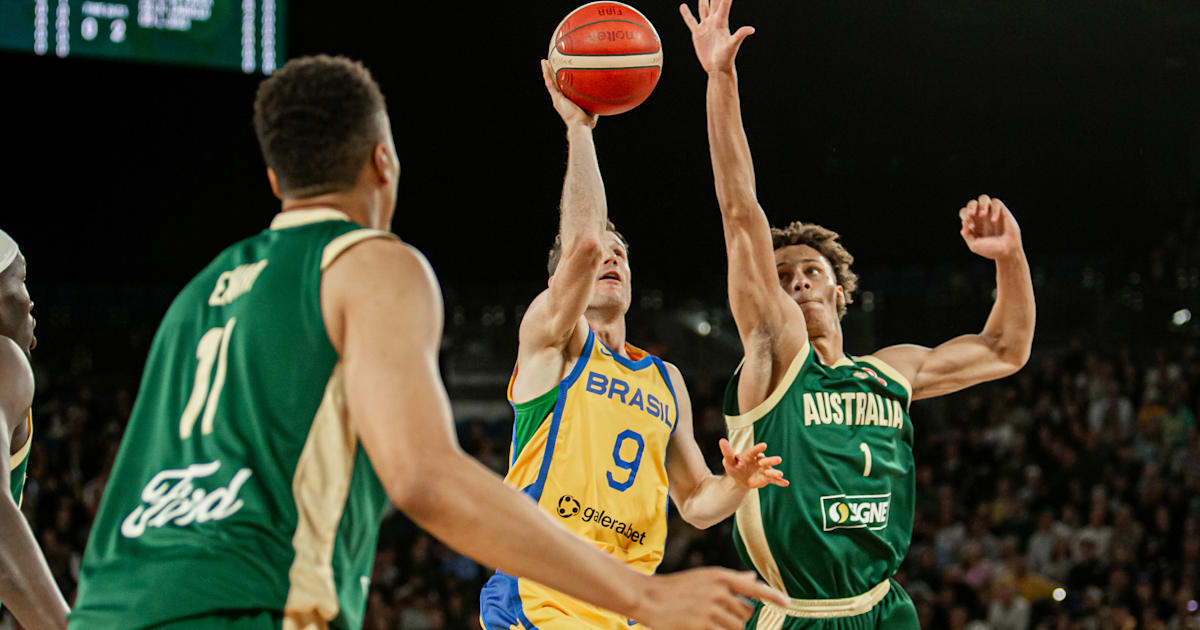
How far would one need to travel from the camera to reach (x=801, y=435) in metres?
4.39

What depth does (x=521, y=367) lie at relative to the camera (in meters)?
4.39

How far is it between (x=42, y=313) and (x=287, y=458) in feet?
45.8

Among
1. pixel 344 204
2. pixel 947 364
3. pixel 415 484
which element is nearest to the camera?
pixel 415 484

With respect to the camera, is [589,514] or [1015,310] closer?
[589,514]

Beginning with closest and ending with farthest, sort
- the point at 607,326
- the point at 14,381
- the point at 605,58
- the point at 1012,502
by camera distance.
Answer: the point at 14,381, the point at 605,58, the point at 607,326, the point at 1012,502

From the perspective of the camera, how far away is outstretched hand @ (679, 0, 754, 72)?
4289 millimetres

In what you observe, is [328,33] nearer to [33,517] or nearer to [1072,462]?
[33,517]

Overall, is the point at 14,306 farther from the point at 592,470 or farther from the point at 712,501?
the point at 712,501

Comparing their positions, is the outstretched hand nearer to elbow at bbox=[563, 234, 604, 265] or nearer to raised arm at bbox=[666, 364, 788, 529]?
elbow at bbox=[563, 234, 604, 265]

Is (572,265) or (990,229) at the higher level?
(990,229)

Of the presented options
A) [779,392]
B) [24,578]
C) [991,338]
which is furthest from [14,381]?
[991,338]

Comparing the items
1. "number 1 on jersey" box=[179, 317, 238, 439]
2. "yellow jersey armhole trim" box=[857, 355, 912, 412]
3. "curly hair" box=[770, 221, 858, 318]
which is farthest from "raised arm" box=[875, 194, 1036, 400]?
"number 1 on jersey" box=[179, 317, 238, 439]

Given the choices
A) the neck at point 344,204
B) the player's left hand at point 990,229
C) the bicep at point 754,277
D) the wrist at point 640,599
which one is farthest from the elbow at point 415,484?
the player's left hand at point 990,229

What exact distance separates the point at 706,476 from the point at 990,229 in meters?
1.73
